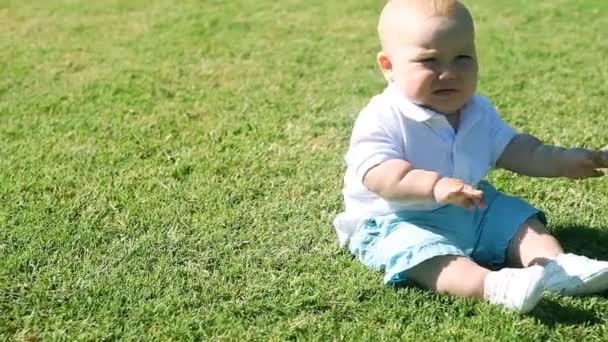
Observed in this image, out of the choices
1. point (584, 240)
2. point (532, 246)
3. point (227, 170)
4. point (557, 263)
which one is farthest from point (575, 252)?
point (227, 170)

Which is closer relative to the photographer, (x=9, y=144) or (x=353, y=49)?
(x=9, y=144)

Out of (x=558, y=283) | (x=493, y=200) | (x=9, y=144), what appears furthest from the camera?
(x=9, y=144)

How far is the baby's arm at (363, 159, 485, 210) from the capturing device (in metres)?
2.39

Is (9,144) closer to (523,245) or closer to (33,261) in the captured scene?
(33,261)

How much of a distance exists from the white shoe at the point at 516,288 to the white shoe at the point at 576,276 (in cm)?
12

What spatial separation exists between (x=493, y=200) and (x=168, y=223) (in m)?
1.09

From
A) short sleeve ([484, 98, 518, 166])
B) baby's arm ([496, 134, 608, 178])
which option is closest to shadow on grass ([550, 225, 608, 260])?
baby's arm ([496, 134, 608, 178])

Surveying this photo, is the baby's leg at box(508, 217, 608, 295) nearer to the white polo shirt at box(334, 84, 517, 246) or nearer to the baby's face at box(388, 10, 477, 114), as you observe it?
the white polo shirt at box(334, 84, 517, 246)

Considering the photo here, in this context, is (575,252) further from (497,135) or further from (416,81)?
(416,81)

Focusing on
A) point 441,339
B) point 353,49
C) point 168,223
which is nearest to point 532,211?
point 441,339

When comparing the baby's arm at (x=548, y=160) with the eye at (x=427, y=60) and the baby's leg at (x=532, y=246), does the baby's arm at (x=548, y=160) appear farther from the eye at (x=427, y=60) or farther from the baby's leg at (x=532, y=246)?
the eye at (x=427, y=60)

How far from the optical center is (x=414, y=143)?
276cm

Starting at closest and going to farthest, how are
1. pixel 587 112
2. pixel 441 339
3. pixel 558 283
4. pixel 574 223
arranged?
pixel 441 339
pixel 558 283
pixel 574 223
pixel 587 112

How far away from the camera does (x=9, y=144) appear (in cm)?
389
